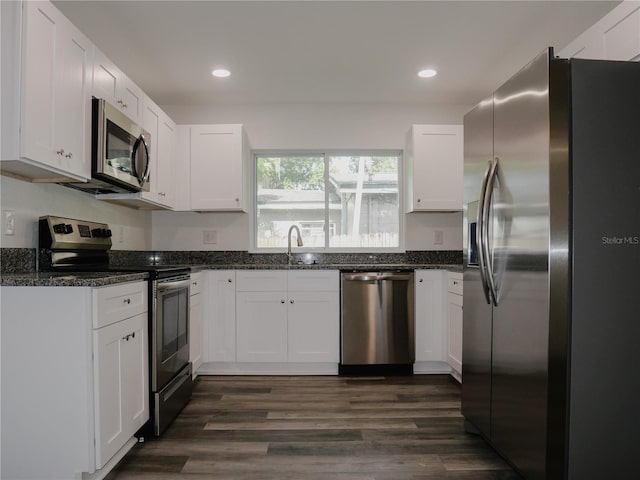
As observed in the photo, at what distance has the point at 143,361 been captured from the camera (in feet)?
7.33

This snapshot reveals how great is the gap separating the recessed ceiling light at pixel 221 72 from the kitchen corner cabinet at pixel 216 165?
0.50 meters

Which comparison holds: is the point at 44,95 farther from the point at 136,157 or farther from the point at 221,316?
the point at 221,316

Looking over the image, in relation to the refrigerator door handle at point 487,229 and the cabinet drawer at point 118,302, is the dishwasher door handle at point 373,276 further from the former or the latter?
the cabinet drawer at point 118,302

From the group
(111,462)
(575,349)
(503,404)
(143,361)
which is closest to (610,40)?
(575,349)

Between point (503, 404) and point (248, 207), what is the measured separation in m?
2.87

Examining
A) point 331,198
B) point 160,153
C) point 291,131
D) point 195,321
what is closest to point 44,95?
point 160,153

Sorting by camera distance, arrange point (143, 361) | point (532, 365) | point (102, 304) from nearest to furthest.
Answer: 1. point (532, 365)
2. point (102, 304)
3. point (143, 361)

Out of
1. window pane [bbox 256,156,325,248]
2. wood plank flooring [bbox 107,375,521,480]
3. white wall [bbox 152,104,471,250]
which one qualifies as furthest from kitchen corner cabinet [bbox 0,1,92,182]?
window pane [bbox 256,156,325,248]

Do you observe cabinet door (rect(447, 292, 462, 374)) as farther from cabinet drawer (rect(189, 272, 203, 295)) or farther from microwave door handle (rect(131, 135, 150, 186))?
microwave door handle (rect(131, 135, 150, 186))

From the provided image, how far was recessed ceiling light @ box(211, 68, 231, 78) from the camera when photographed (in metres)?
3.30

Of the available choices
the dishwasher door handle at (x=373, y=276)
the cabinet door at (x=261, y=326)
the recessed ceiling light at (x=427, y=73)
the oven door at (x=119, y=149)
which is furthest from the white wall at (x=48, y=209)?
the recessed ceiling light at (x=427, y=73)

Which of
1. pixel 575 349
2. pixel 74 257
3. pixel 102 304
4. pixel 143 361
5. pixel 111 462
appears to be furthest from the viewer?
pixel 74 257

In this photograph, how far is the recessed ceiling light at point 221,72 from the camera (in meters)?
3.30

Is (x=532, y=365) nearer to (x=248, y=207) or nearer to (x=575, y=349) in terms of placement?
(x=575, y=349)
